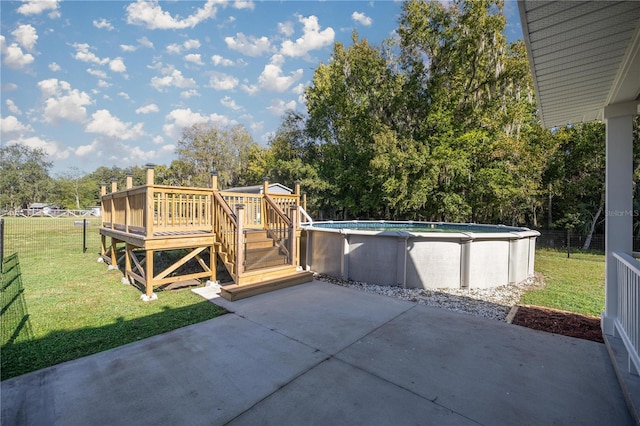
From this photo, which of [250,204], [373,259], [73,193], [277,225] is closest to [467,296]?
[373,259]

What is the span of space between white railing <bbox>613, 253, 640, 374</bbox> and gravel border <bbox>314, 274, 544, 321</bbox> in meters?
1.49

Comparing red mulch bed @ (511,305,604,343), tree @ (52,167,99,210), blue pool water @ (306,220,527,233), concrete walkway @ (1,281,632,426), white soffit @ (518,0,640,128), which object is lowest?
red mulch bed @ (511,305,604,343)

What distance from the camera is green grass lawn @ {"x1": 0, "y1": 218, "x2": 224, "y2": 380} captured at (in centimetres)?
302

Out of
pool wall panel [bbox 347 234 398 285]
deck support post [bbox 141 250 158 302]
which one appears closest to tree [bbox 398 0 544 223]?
pool wall panel [bbox 347 234 398 285]

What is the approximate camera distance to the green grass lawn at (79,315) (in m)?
3.02

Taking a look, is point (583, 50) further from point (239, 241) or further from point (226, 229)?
point (226, 229)

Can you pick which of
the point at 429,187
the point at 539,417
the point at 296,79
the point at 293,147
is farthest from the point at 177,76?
the point at 539,417

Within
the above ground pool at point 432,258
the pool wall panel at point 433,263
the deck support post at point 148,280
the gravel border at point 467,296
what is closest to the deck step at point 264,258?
the gravel border at point 467,296

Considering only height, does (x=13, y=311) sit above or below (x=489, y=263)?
below

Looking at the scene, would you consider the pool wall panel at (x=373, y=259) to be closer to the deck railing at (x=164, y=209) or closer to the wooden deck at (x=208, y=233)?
the wooden deck at (x=208, y=233)

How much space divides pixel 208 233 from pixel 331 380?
4.14 m

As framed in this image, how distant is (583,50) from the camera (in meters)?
2.39

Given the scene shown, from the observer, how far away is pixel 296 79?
76.8 feet

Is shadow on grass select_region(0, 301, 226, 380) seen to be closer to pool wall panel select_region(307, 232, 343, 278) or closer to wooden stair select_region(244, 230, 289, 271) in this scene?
wooden stair select_region(244, 230, 289, 271)
